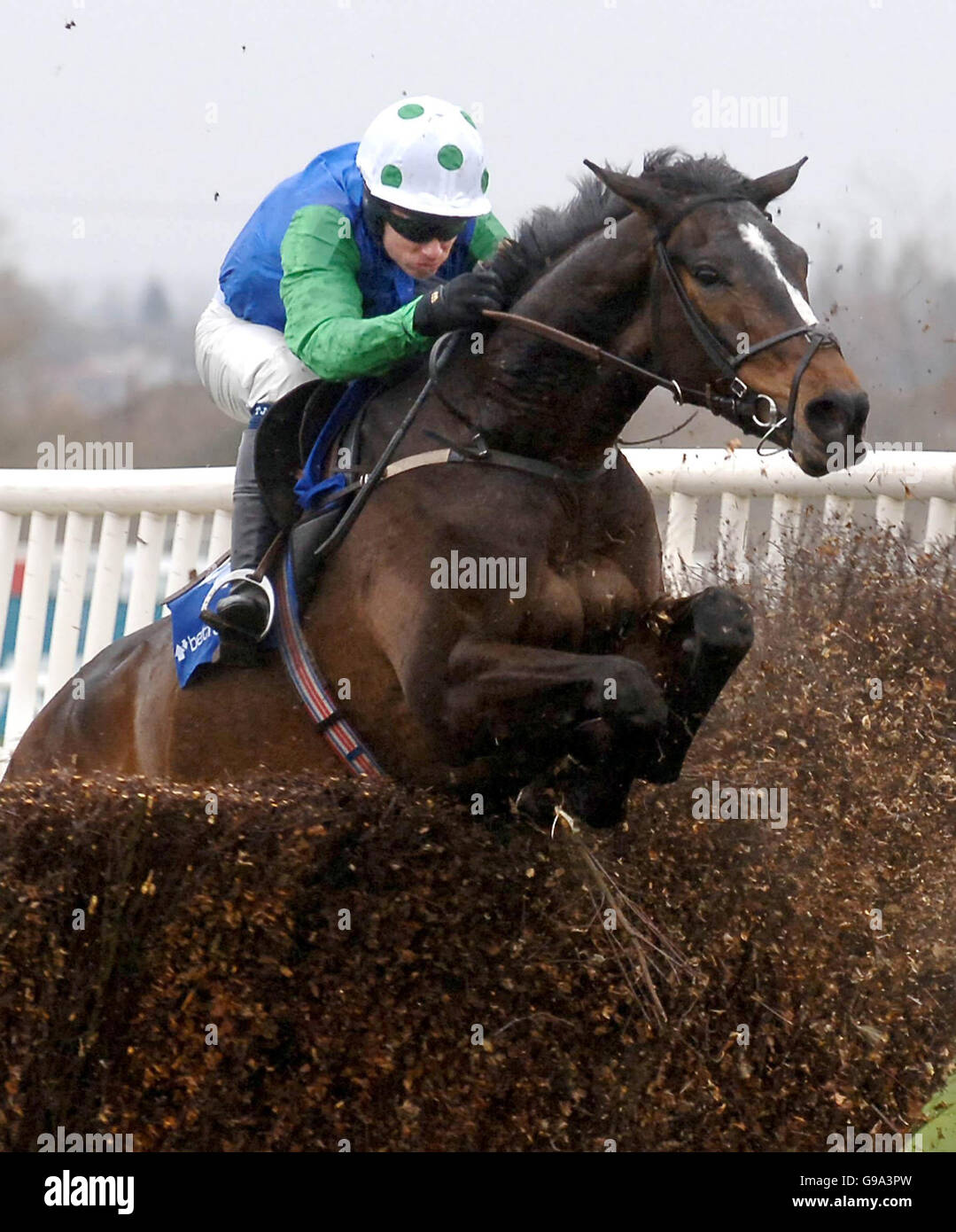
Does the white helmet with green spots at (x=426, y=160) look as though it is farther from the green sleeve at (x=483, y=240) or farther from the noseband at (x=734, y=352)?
the noseband at (x=734, y=352)

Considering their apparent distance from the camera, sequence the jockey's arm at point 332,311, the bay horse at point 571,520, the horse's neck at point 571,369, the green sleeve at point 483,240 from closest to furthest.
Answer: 1. the bay horse at point 571,520
2. the horse's neck at point 571,369
3. the jockey's arm at point 332,311
4. the green sleeve at point 483,240

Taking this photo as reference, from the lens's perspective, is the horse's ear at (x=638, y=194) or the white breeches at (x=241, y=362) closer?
the horse's ear at (x=638, y=194)

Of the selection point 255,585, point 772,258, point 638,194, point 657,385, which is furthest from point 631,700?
point 255,585

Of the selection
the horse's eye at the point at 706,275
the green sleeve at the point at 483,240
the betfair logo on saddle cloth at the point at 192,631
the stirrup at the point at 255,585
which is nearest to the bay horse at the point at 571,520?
the horse's eye at the point at 706,275

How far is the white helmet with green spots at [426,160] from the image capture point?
396 cm

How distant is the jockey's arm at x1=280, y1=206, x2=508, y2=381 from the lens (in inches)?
152

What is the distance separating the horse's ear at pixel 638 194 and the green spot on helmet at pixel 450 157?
1.62 ft

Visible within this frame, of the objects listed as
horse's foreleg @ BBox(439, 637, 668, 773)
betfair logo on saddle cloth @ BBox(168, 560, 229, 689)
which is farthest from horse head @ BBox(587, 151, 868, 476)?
betfair logo on saddle cloth @ BBox(168, 560, 229, 689)

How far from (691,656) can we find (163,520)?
4.24m

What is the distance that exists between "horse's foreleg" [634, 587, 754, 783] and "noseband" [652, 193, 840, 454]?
0.40 metres

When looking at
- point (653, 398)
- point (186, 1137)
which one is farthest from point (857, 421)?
point (653, 398)

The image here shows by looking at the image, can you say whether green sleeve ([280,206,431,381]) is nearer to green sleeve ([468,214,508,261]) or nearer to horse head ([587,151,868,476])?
green sleeve ([468,214,508,261])

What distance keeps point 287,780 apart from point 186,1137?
2.45 ft

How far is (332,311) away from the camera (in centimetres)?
396
